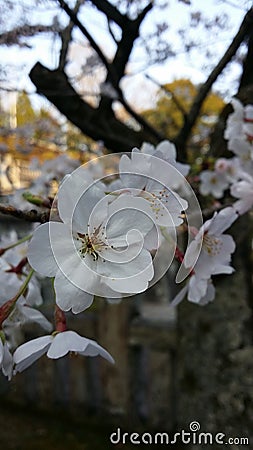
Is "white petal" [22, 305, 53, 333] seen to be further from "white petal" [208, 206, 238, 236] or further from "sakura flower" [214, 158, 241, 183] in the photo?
"sakura flower" [214, 158, 241, 183]

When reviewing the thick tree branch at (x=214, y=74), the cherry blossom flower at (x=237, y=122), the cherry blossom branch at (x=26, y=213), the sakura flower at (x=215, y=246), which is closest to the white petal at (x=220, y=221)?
the sakura flower at (x=215, y=246)

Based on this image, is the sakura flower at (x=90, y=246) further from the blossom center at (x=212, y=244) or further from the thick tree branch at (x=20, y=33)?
the thick tree branch at (x=20, y=33)

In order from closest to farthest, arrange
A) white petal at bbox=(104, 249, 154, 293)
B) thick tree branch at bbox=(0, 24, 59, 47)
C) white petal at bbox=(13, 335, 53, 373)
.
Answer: white petal at bbox=(104, 249, 154, 293)
white petal at bbox=(13, 335, 53, 373)
thick tree branch at bbox=(0, 24, 59, 47)

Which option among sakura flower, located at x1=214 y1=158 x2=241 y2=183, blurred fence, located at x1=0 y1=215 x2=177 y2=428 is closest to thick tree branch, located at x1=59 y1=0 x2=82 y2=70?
sakura flower, located at x1=214 y1=158 x2=241 y2=183

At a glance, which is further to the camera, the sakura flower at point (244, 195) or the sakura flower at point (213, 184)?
the sakura flower at point (213, 184)

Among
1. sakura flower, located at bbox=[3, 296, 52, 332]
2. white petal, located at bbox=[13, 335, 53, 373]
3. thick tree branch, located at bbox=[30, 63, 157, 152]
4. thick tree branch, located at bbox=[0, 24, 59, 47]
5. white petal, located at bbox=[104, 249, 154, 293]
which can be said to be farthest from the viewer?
thick tree branch, located at bbox=[30, 63, 157, 152]

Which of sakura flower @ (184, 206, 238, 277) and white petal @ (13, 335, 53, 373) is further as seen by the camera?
sakura flower @ (184, 206, 238, 277)

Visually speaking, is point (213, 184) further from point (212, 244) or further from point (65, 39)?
point (212, 244)

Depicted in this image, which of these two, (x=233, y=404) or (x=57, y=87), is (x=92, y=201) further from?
(x=233, y=404)
